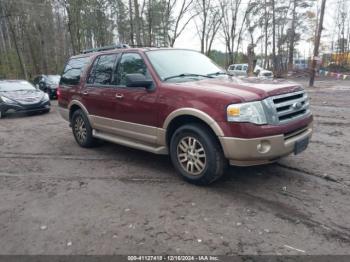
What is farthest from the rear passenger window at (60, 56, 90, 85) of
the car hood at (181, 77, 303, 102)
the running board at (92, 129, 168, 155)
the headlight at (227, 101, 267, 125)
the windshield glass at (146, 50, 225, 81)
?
the headlight at (227, 101, 267, 125)

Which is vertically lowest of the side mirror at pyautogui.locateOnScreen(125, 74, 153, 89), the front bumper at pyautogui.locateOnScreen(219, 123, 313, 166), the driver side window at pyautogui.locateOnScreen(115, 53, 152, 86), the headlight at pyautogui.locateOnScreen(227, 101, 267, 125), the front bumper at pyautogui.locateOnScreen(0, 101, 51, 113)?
the front bumper at pyautogui.locateOnScreen(0, 101, 51, 113)

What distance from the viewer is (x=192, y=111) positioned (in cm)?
414

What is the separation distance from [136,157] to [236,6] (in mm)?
35773

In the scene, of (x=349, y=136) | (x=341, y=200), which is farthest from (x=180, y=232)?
(x=349, y=136)

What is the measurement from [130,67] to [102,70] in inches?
33.9

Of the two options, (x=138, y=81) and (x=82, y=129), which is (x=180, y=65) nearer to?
(x=138, y=81)

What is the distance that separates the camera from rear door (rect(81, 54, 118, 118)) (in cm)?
547

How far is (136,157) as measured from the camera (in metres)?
5.89

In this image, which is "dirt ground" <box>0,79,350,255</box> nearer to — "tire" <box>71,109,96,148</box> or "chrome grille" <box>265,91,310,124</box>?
"tire" <box>71,109,96,148</box>

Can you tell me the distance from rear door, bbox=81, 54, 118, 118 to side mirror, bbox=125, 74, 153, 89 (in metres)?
0.84

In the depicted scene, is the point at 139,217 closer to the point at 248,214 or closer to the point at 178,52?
the point at 248,214

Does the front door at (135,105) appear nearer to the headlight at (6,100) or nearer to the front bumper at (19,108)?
the front bumper at (19,108)

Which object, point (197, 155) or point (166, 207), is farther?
point (197, 155)

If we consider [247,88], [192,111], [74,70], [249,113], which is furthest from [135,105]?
[74,70]
